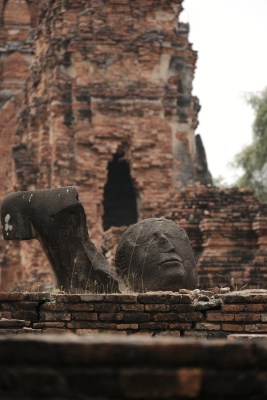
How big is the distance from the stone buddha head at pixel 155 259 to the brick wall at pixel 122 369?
6083 millimetres

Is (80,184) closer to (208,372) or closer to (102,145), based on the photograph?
(102,145)

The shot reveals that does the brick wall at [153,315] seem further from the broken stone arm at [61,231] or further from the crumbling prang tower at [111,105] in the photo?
the crumbling prang tower at [111,105]

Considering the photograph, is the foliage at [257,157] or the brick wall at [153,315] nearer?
the brick wall at [153,315]

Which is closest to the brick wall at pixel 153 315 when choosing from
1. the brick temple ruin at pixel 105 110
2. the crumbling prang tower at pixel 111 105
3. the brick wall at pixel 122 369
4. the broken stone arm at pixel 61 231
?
the broken stone arm at pixel 61 231

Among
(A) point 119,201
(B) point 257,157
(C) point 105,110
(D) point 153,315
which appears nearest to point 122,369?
(D) point 153,315

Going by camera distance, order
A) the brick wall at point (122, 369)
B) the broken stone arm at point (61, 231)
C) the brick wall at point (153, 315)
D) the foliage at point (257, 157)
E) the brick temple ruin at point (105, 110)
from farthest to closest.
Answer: the foliage at point (257, 157) < the brick temple ruin at point (105, 110) < the broken stone arm at point (61, 231) < the brick wall at point (153, 315) < the brick wall at point (122, 369)

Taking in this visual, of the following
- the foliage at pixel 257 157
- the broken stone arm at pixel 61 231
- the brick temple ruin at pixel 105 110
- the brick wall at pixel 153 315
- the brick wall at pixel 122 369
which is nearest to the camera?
the brick wall at pixel 122 369

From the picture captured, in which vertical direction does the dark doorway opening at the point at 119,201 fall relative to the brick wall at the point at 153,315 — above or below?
above

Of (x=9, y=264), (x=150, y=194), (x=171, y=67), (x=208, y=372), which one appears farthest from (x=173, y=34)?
(x=208, y=372)

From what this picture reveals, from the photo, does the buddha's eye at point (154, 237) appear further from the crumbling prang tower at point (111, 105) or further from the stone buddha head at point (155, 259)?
the crumbling prang tower at point (111, 105)

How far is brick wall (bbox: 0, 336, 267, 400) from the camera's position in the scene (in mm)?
3020

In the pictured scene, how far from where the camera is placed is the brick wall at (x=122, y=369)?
302 cm

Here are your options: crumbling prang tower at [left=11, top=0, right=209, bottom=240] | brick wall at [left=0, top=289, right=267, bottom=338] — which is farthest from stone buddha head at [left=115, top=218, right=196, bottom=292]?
crumbling prang tower at [left=11, top=0, right=209, bottom=240]

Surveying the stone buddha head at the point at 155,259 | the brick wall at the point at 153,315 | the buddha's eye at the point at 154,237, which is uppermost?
the buddha's eye at the point at 154,237
